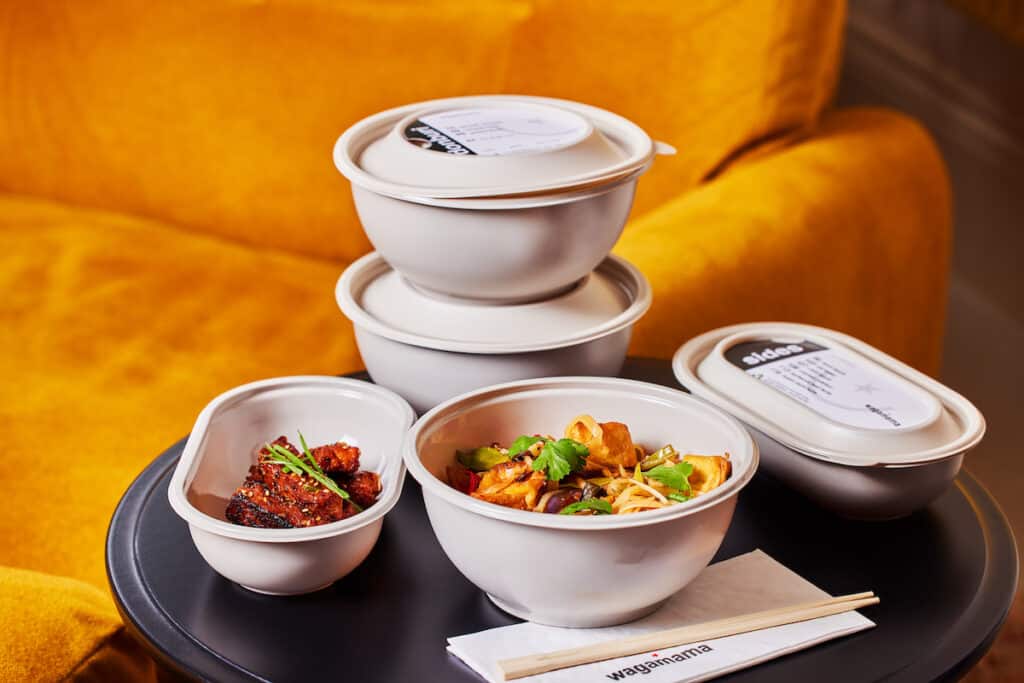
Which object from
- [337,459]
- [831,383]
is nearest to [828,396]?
[831,383]

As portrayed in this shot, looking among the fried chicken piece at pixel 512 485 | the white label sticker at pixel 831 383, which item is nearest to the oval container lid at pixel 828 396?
the white label sticker at pixel 831 383

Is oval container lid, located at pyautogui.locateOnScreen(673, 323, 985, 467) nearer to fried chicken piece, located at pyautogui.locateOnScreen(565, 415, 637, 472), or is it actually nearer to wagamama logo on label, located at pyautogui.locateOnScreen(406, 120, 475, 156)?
fried chicken piece, located at pyautogui.locateOnScreen(565, 415, 637, 472)

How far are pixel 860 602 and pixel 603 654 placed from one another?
19cm

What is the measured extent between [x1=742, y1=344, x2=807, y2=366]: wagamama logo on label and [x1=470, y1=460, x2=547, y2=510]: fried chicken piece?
28 cm

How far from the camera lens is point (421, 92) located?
1651 mm

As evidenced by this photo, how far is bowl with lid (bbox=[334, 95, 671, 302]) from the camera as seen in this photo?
2.79ft

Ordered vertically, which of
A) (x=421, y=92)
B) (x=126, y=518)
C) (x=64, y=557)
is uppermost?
(x=421, y=92)

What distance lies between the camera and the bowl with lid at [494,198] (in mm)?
850

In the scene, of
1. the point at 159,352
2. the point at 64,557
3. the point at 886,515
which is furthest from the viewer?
the point at 159,352

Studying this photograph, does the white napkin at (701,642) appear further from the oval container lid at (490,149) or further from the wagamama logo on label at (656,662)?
the oval container lid at (490,149)

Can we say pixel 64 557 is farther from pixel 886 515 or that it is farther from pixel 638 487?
pixel 886 515

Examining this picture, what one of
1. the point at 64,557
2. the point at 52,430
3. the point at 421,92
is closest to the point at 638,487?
the point at 64,557

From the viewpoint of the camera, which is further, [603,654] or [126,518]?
[126,518]

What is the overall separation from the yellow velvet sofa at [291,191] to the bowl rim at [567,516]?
44 cm
